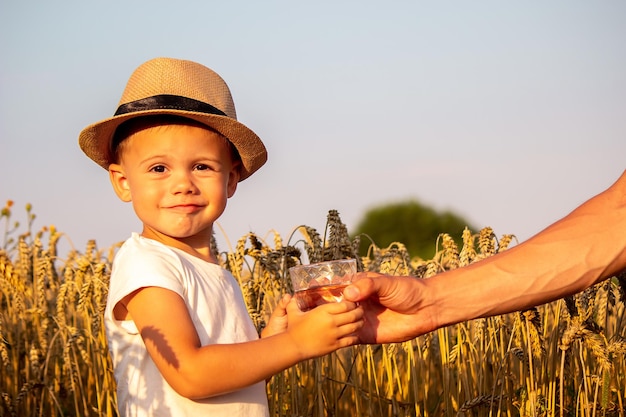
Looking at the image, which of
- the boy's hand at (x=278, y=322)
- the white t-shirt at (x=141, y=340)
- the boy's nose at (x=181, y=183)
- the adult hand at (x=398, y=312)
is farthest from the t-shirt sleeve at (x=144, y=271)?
the adult hand at (x=398, y=312)

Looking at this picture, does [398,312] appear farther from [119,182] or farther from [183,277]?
[119,182]

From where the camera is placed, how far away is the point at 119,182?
7.84 ft

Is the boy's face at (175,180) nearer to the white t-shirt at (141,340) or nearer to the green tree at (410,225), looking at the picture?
the white t-shirt at (141,340)

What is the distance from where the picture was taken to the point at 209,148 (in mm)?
2289

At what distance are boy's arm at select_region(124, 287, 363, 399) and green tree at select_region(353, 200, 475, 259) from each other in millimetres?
17418

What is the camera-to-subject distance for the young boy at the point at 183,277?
6.40 feet

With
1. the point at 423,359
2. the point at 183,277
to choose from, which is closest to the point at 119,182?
the point at 183,277

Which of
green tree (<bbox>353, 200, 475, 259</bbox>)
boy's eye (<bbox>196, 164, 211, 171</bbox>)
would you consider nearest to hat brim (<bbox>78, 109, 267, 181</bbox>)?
boy's eye (<bbox>196, 164, 211, 171</bbox>)

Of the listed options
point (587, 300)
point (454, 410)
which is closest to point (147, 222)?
point (587, 300)

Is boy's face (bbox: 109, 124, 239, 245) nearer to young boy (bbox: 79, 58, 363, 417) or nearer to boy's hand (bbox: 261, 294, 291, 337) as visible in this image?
young boy (bbox: 79, 58, 363, 417)

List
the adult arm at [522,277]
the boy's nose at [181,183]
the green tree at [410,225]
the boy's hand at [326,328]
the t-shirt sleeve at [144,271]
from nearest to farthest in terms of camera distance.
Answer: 1. the boy's hand at [326,328]
2. the t-shirt sleeve at [144,271]
3. the boy's nose at [181,183]
4. the adult arm at [522,277]
5. the green tree at [410,225]

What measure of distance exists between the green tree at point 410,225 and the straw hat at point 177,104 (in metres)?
17.0

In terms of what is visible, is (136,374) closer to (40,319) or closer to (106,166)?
(106,166)

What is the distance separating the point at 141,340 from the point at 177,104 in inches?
23.3
